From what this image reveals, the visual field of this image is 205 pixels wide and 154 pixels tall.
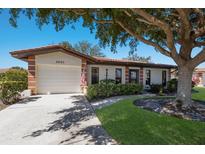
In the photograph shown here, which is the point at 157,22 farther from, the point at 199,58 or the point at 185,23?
the point at 199,58

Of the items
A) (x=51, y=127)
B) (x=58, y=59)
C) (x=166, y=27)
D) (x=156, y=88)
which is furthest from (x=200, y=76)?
(x=51, y=127)

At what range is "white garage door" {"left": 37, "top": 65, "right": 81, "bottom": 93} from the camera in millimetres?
14345

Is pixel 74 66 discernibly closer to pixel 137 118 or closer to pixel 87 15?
pixel 87 15

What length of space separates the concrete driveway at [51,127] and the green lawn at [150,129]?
0.45 m

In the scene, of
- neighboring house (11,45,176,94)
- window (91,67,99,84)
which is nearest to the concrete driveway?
neighboring house (11,45,176,94)

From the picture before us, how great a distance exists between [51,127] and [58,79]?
30.8 ft

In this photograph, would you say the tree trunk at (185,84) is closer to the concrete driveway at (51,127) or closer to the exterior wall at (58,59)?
the concrete driveway at (51,127)

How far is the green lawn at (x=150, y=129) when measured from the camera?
4.77 m

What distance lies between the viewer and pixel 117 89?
13.8 meters

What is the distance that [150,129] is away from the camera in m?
5.49

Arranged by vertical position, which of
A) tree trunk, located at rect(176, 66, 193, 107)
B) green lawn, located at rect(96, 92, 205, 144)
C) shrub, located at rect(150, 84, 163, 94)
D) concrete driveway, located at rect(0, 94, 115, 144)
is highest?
tree trunk, located at rect(176, 66, 193, 107)

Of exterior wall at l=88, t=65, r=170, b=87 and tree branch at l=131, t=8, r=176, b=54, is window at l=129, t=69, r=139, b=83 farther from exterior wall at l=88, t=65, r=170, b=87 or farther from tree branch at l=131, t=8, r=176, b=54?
tree branch at l=131, t=8, r=176, b=54

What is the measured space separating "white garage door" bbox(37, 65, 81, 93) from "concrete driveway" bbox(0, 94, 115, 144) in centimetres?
586
